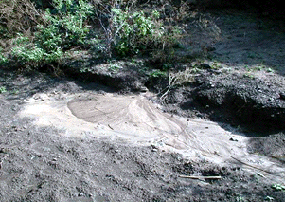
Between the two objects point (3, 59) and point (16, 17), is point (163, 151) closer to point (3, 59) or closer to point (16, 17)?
point (3, 59)

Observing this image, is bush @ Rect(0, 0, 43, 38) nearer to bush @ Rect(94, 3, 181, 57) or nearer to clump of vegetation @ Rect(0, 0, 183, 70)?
clump of vegetation @ Rect(0, 0, 183, 70)

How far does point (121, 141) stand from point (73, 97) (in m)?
1.99

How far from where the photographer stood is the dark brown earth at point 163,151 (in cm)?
446

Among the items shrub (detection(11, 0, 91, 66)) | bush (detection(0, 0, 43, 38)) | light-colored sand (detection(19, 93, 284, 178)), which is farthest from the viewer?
bush (detection(0, 0, 43, 38))

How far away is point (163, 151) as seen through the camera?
532cm

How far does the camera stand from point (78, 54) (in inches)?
320

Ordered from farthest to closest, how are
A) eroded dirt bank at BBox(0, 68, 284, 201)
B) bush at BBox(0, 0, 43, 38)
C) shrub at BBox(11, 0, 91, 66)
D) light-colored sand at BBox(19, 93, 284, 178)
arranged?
bush at BBox(0, 0, 43, 38) → shrub at BBox(11, 0, 91, 66) → light-colored sand at BBox(19, 93, 284, 178) → eroded dirt bank at BBox(0, 68, 284, 201)

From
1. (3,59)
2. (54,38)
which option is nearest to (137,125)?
(54,38)

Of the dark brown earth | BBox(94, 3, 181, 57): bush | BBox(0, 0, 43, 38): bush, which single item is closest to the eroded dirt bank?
the dark brown earth

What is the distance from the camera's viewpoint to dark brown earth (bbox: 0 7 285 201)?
14.6 ft

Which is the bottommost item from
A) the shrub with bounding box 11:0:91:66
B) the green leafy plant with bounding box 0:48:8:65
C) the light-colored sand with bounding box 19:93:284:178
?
the light-colored sand with bounding box 19:93:284:178

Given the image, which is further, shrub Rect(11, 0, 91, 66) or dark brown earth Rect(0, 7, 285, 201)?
shrub Rect(11, 0, 91, 66)

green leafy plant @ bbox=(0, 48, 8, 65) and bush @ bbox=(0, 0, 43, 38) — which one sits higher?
bush @ bbox=(0, 0, 43, 38)

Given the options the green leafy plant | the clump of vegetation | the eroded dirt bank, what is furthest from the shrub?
the eroded dirt bank
